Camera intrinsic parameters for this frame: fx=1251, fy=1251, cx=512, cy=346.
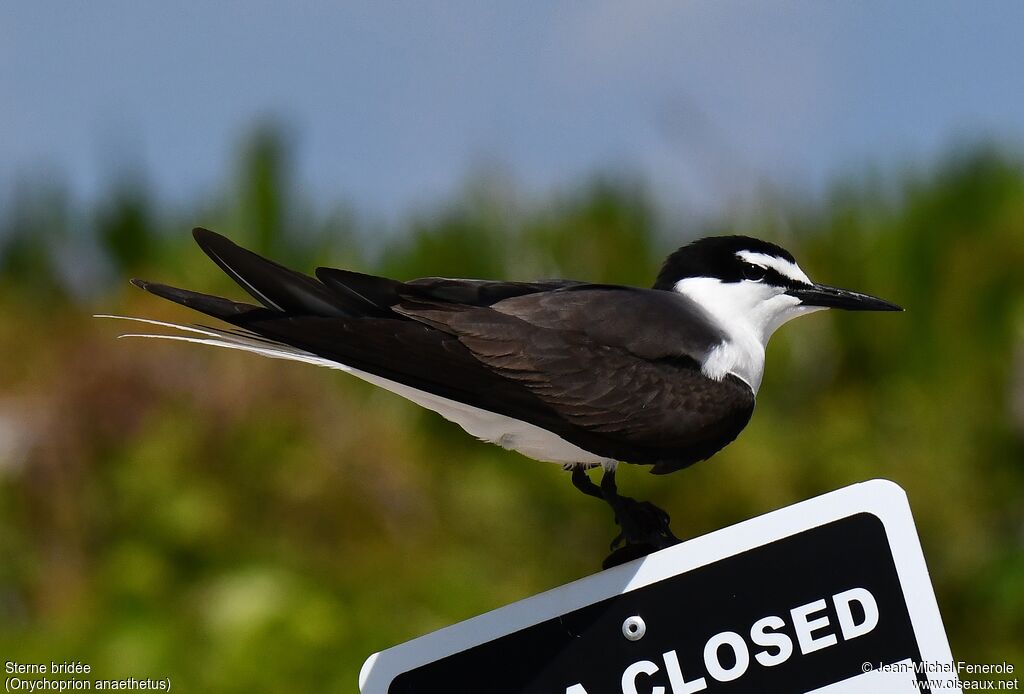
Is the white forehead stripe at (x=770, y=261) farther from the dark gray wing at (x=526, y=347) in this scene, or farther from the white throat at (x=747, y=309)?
the dark gray wing at (x=526, y=347)

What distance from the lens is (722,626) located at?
2344mm

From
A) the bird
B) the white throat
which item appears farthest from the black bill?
the bird

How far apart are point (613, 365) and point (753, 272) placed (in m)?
0.59

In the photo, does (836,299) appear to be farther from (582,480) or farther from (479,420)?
(479,420)

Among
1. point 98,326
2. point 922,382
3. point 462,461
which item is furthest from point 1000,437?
point 98,326

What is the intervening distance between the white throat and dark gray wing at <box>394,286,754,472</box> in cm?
17

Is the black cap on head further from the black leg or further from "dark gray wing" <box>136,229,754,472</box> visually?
the black leg

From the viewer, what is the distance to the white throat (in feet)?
9.40

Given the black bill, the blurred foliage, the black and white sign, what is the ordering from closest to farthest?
the black and white sign → the black bill → the blurred foliage

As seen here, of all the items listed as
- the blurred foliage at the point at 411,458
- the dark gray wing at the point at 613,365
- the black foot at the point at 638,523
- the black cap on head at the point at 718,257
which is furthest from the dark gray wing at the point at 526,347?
the blurred foliage at the point at 411,458

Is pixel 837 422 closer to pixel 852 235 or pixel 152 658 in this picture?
pixel 852 235

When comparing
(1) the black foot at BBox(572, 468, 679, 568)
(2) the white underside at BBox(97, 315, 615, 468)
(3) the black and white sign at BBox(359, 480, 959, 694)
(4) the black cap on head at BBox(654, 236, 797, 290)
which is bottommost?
(3) the black and white sign at BBox(359, 480, 959, 694)

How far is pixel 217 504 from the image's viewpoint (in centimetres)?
635

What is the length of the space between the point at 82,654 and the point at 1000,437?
4.32 m
